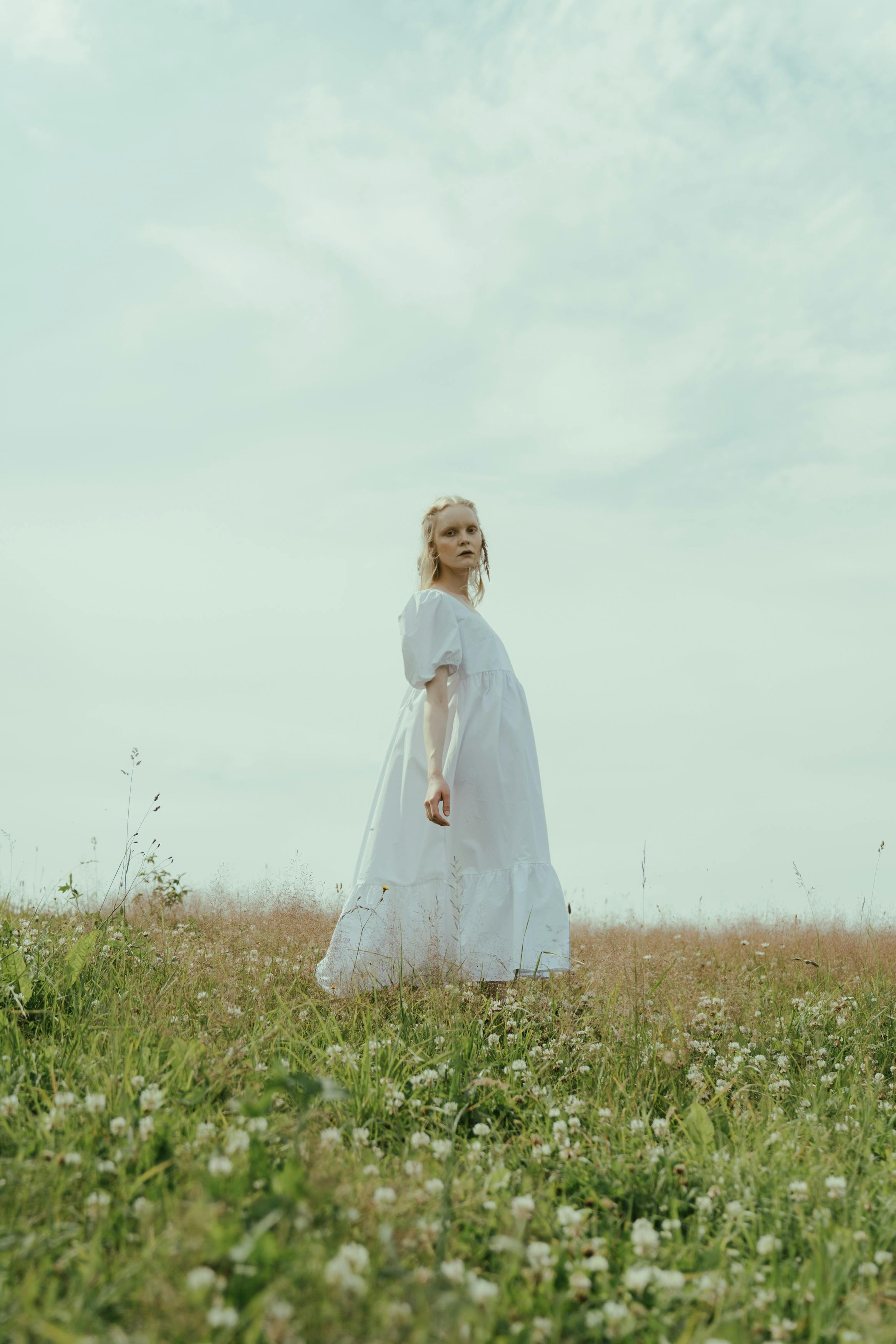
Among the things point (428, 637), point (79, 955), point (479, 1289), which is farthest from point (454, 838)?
point (479, 1289)

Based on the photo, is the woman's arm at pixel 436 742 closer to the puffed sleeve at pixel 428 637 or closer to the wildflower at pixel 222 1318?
the puffed sleeve at pixel 428 637

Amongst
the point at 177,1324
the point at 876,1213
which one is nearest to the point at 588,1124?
the point at 876,1213

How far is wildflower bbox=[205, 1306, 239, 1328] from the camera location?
160 centimetres

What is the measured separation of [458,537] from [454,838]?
1923 millimetres

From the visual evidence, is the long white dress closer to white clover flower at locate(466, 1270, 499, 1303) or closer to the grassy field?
the grassy field

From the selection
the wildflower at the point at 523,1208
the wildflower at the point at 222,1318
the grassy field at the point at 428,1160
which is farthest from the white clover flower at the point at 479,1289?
the wildflower at the point at 222,1318

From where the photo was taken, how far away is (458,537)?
5957 mm

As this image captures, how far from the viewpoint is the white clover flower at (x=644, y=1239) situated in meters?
2.23

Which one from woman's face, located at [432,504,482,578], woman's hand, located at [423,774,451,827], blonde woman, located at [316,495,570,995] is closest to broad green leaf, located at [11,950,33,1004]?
blonde woman, located at [316,495,570,995]

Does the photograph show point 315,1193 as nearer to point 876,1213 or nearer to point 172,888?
point 876,1213

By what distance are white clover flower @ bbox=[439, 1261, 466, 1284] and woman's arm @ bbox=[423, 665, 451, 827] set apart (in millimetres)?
3012

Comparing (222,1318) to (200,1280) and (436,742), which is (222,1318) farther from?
(436,742)

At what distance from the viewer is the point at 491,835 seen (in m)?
5.21

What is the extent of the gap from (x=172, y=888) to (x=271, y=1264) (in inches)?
226
